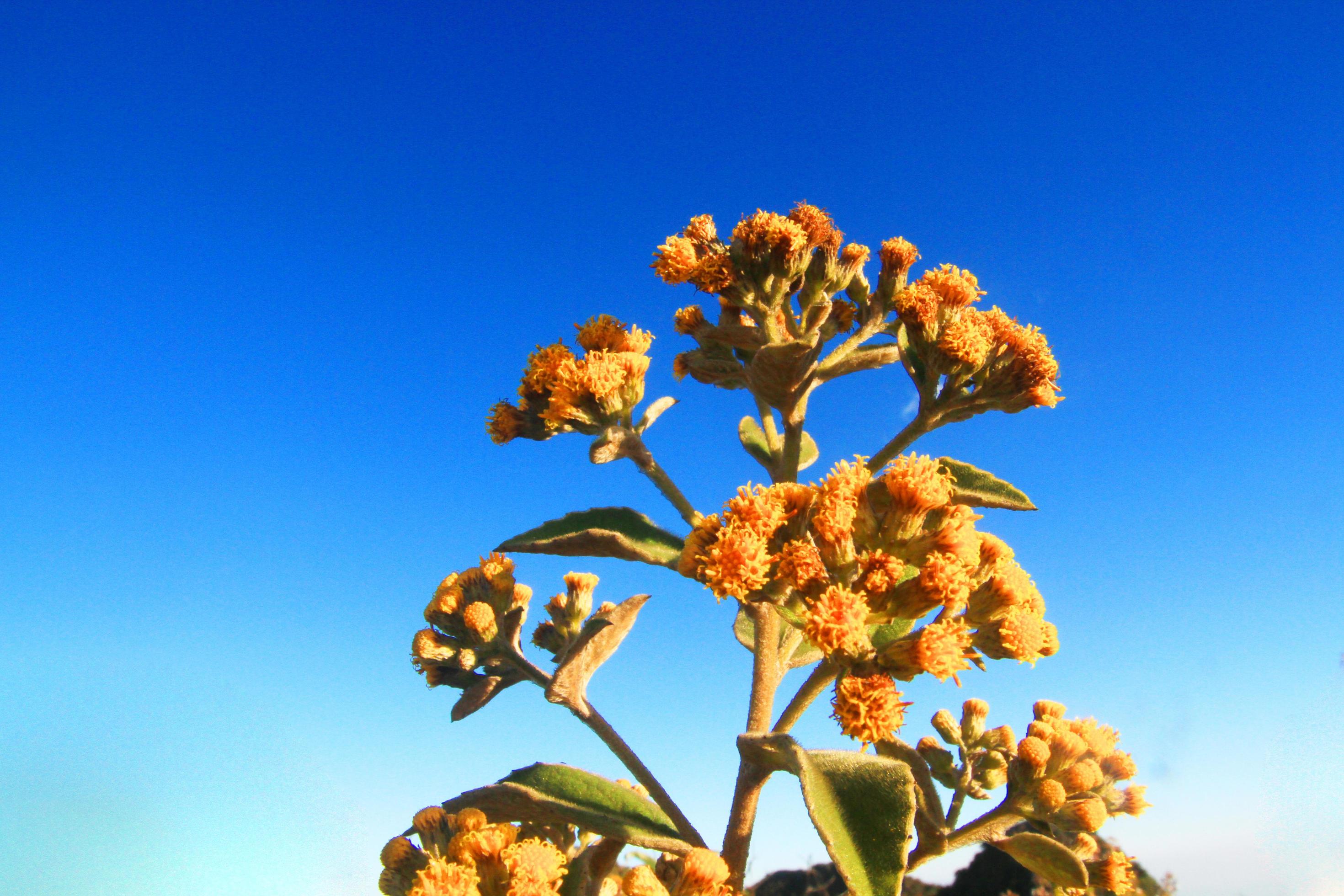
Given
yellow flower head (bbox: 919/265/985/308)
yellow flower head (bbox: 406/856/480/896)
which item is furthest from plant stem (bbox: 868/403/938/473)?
yellow flower head (bbox: 406/856/480/896)

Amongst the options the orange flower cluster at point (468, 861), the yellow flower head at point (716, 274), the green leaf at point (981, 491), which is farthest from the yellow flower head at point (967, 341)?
the orange flower cluster at point (468, 861)

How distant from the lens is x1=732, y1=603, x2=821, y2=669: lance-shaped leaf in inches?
157

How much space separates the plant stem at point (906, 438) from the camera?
3.96 meters

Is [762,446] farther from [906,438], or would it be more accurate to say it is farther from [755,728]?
[755,728]

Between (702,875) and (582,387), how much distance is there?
219cm

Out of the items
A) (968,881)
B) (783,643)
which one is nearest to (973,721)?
(783,643)

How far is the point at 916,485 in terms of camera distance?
327 cm

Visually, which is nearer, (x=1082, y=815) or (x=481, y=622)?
(x=1082, y=815)

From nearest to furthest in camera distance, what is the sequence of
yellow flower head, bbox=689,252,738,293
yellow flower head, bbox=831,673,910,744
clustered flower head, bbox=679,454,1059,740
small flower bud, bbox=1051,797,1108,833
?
yellow flower head, bbox=831,673,910,744 < clustered flower head, bbox=679,454,1059,740 < small flower bud, bbox=1051,797,1108,833 < yellow flower head, bbox=689,252,738,293

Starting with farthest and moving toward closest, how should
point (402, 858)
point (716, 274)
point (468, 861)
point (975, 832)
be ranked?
point (716, 274) → point (975, 832) → point (402, 858) → point (468, 861)

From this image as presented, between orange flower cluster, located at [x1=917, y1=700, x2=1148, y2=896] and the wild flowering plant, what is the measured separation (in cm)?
1

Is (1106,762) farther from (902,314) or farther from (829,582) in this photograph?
(902,314)

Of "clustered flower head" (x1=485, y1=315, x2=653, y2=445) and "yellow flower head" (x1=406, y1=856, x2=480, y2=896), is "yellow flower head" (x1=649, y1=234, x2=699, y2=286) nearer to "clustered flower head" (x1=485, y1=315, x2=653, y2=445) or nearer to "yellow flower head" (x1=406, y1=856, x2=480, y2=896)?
"clustered flower head" (x1=485, y1=315, x2=653, y2=445)

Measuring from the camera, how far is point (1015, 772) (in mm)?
4180
